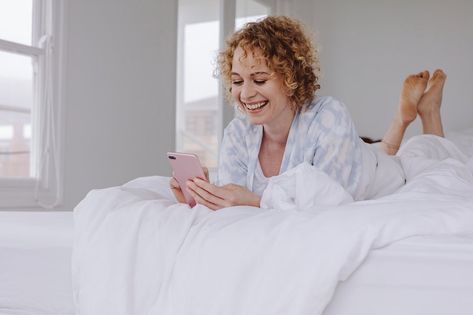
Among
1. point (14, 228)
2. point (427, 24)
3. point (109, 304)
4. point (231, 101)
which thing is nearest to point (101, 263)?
point (109, 304)

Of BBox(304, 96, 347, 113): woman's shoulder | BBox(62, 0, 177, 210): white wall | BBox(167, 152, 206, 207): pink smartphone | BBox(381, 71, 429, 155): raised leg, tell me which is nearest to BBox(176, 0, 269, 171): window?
BBox(62, 0, 177, 210): white wall

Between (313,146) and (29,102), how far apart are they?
161cm

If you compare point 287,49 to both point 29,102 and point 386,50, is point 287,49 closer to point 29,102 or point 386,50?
point 29,102

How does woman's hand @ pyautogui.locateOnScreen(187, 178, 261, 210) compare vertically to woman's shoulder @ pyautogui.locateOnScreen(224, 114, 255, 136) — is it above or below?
below

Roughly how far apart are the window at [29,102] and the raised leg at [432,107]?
167 cm

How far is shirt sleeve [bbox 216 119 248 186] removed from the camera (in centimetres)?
184

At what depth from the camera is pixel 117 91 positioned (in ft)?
11.0

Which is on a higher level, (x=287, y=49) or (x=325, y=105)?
(x=287, y=49)

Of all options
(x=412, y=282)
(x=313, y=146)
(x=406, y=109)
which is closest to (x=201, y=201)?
(x=313, y=146)

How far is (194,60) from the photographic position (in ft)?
16.1

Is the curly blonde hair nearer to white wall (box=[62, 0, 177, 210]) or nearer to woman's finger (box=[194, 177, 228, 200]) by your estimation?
woman's finger (box=[194, 177, 228, 200])

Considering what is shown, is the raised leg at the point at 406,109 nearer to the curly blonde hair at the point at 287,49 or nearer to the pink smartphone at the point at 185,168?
the curly blonde hair at the point at 287,49

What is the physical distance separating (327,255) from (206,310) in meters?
0.21

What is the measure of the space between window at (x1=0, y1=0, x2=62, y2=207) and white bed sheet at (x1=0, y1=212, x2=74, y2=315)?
129cm
